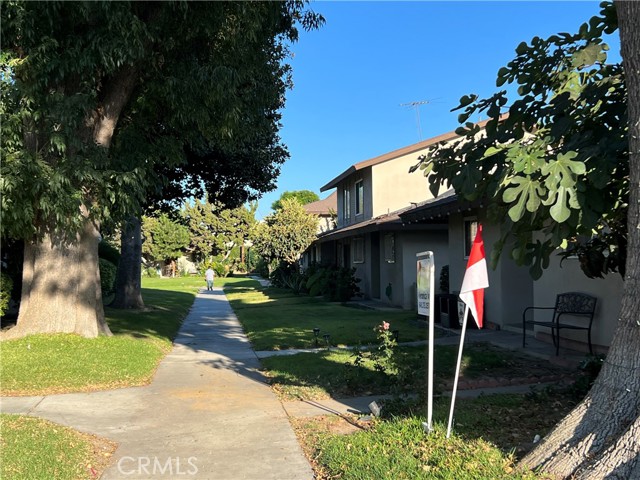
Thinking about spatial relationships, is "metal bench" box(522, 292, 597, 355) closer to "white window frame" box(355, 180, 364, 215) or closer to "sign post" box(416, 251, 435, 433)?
"sign post" box(416, 251, 435, 433)

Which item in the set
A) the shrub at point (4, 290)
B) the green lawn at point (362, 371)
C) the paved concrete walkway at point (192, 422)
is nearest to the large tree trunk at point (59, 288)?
the shrub at point (4, 290)

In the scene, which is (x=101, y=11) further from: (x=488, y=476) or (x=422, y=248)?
(x=422, y=248)

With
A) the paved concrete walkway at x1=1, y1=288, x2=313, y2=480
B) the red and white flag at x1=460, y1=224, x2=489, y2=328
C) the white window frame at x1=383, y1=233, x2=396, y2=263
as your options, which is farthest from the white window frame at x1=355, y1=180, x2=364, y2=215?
the red and white flag at x1=460, y1=224, x2=489, y2=328

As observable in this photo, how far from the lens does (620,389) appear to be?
396 cm

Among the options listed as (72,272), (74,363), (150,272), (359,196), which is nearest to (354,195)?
(359,196)

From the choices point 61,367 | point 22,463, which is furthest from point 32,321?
point 22,463

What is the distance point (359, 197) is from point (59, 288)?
15914mm

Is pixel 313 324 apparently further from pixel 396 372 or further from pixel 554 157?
pixel 554 157

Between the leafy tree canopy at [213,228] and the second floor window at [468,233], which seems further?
the leafy tree canopy at [213,228]

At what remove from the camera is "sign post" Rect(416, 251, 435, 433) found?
522 centimetres

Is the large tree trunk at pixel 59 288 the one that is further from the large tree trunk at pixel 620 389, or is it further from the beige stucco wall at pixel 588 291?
the large tree trunk at pixel 620 389

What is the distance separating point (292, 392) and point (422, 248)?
1144 centimetres

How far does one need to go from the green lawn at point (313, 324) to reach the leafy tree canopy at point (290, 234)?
28.0 feet

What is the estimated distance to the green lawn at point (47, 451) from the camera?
4.50 m
